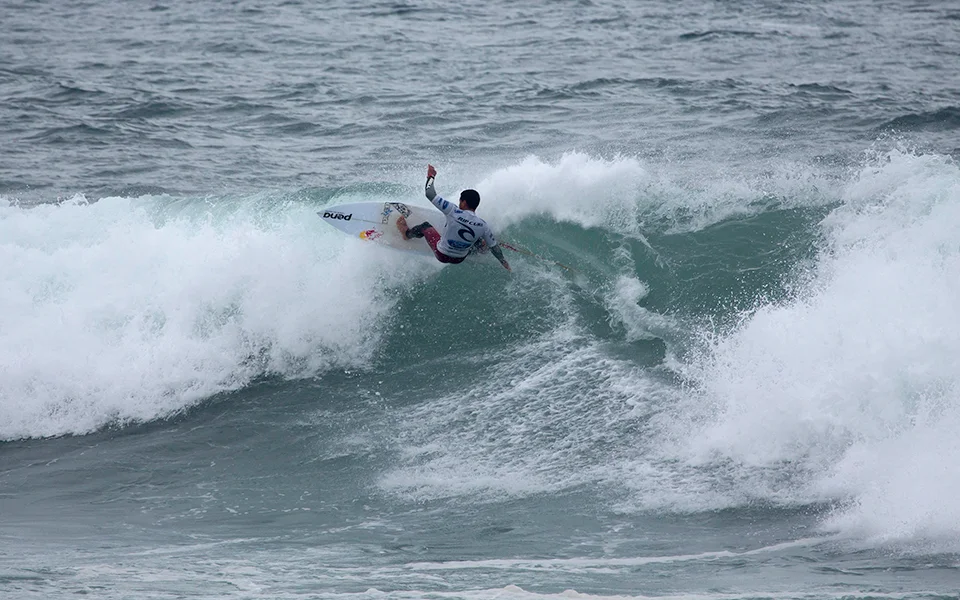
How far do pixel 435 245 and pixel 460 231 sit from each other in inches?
27.3

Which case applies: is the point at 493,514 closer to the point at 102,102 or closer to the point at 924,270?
the point at 924,270

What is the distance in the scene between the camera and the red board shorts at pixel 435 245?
11.9 m

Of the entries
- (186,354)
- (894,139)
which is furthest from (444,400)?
(894,139)

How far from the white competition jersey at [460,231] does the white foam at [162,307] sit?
100 centimetres

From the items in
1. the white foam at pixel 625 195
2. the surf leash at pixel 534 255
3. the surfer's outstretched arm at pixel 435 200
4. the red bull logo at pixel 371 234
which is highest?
the white foam at pixel 625 195

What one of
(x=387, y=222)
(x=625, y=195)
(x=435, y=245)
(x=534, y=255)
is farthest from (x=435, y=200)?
(x=625, y=195)

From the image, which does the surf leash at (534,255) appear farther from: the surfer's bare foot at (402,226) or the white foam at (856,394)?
the white foam at (856,394)

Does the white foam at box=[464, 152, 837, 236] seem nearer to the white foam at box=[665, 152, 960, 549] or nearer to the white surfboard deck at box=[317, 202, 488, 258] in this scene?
the white surfboard deck at box=[317, 202, 488, 258]

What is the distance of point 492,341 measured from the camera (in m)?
11.6

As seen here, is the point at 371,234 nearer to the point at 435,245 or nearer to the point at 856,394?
the point at 435,245

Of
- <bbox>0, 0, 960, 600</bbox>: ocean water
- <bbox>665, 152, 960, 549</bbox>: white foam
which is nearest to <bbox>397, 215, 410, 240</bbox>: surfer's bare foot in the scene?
<bbox>0, 0, 960, 600</bbox>: ocean water

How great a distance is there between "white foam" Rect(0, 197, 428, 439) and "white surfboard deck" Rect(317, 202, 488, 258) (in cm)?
22

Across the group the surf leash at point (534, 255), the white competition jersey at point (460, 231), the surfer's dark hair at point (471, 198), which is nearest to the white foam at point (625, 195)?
the surf leash at point (534, 255)

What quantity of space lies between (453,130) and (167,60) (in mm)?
7945
